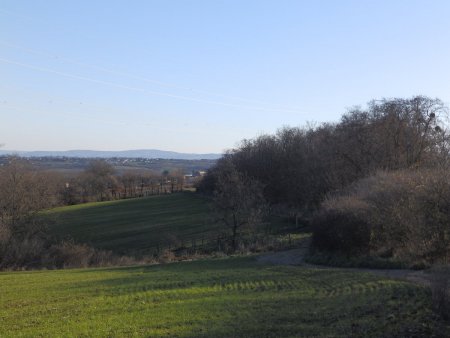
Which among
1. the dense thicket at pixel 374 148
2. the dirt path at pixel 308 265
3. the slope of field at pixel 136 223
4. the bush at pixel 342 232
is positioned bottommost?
the slope of field at pixel 136 223

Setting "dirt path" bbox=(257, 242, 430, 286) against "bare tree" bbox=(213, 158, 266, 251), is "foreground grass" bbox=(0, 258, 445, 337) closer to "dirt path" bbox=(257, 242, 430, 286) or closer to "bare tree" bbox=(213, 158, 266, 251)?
"dirt path" bbox=(257, 242, 430, 286)

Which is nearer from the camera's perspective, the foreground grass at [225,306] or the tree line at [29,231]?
the foreground grass at [225,306]

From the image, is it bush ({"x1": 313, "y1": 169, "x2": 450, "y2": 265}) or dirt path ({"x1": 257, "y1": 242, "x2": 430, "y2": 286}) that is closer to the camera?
dirt path ({"x1": 257, "y1": 242, "x2": 430, "y2": 286})

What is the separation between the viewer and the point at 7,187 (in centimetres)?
5038

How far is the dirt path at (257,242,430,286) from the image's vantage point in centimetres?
1906

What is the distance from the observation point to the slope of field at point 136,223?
5778cm

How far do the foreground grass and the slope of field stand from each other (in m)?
32.1

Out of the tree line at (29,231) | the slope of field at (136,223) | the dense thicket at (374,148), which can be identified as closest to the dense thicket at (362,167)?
the dense thicket at (374,148)

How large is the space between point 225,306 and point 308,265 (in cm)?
1298

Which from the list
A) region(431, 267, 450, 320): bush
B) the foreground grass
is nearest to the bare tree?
the foreground grass

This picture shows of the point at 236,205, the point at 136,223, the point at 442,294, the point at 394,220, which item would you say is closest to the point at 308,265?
the point at 394,220

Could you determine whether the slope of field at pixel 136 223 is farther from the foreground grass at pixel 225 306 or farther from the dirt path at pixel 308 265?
the foreground grass at pixel 225 306

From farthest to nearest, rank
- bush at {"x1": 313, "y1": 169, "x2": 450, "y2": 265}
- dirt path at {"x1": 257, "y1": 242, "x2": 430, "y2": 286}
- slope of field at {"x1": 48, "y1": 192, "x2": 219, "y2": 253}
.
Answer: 1. slope of field at {"x1": 48, "y1": 192, "x2": 219, "y2": 253}
2. bush at {"x1": 313, "y1": 169, "x2": 450, "y2": 265}
3. dirt path at {"x1": 257, "y1": 242, "x2": 430, "y2": 286}

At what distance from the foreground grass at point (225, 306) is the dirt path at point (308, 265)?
4.11ft
